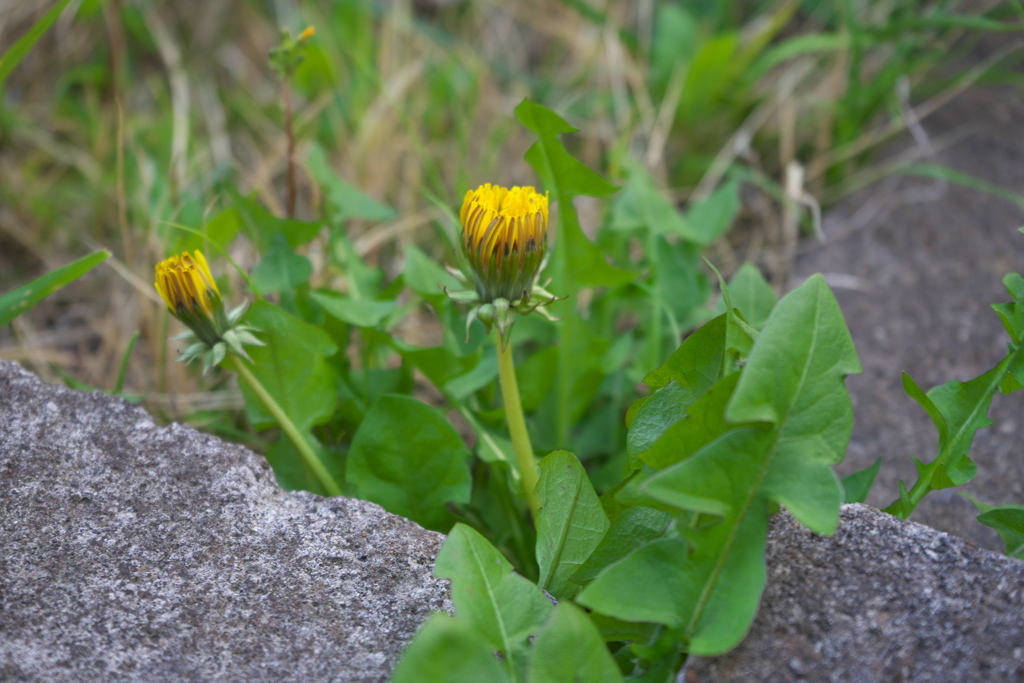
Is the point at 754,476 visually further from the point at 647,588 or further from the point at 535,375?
the point at 535,375

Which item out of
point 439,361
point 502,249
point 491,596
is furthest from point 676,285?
point 491,596

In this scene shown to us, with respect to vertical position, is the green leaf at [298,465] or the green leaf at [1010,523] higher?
the green leaf at [1010,523]

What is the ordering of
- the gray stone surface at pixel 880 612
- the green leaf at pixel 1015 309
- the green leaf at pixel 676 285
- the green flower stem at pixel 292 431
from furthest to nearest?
1. the green leaf at pixel 676 285
2. the green flower stem at pixel 292 431
3. the green leaf at pixel 1015 309
4. the gray stone surface at pixel 880 612

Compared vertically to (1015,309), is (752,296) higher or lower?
lower

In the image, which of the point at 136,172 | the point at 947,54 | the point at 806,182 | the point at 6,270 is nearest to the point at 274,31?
the point at 136,172

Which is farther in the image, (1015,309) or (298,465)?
(298,465)

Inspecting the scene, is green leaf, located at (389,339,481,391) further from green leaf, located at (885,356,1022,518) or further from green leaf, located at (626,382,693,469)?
green leaf, located at (885,356,1022,518)

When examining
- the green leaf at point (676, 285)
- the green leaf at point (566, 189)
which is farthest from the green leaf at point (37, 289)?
the green leaf at point (676, 285)

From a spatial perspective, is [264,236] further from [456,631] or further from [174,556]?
[456,631]

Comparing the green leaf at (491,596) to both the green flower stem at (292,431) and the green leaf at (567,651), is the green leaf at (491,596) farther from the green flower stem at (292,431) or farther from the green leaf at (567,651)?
the green flower stem at (292,431)
